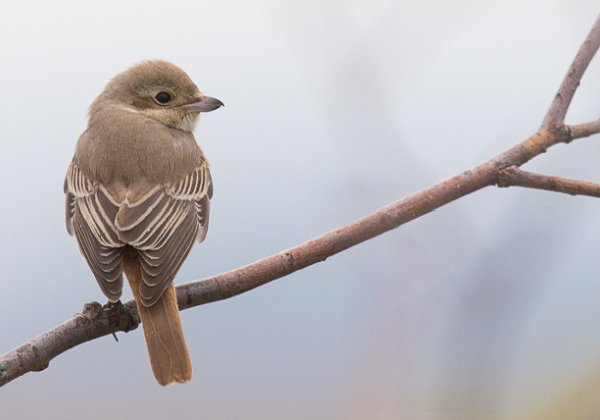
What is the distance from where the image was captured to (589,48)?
3363mm

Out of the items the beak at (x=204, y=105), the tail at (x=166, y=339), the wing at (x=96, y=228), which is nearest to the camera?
the tail at (x=166, y=339)

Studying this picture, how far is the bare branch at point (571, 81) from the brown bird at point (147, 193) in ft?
6.03

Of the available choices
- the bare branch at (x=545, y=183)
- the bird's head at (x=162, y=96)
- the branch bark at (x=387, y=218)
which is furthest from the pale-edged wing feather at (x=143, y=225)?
the bare branch at (x=545, y=183)

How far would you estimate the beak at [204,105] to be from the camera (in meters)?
4.91

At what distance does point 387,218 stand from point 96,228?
159 centimetres

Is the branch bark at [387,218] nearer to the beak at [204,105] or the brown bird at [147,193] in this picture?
the brown bird at [147,193]

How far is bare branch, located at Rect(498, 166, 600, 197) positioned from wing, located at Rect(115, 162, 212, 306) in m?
1.56

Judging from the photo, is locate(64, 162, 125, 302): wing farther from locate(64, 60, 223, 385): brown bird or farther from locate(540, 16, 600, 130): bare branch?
locate(540, 16, 600, 130): bare branch

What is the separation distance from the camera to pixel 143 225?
13.0 feet

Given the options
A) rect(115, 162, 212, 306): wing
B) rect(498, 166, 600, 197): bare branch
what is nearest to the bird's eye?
rect(115, 162, 212, 306): wing

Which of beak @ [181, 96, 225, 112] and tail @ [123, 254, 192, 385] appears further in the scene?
beak @ [181, 96, 225, 112]

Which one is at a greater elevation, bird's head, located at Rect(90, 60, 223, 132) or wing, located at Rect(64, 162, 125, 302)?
bird's head, located at Rect(90, 60, 223, 132)

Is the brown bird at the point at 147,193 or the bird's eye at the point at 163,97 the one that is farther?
the bird's eye at the point at 163,97

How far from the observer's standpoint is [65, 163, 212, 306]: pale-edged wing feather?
3.58m
